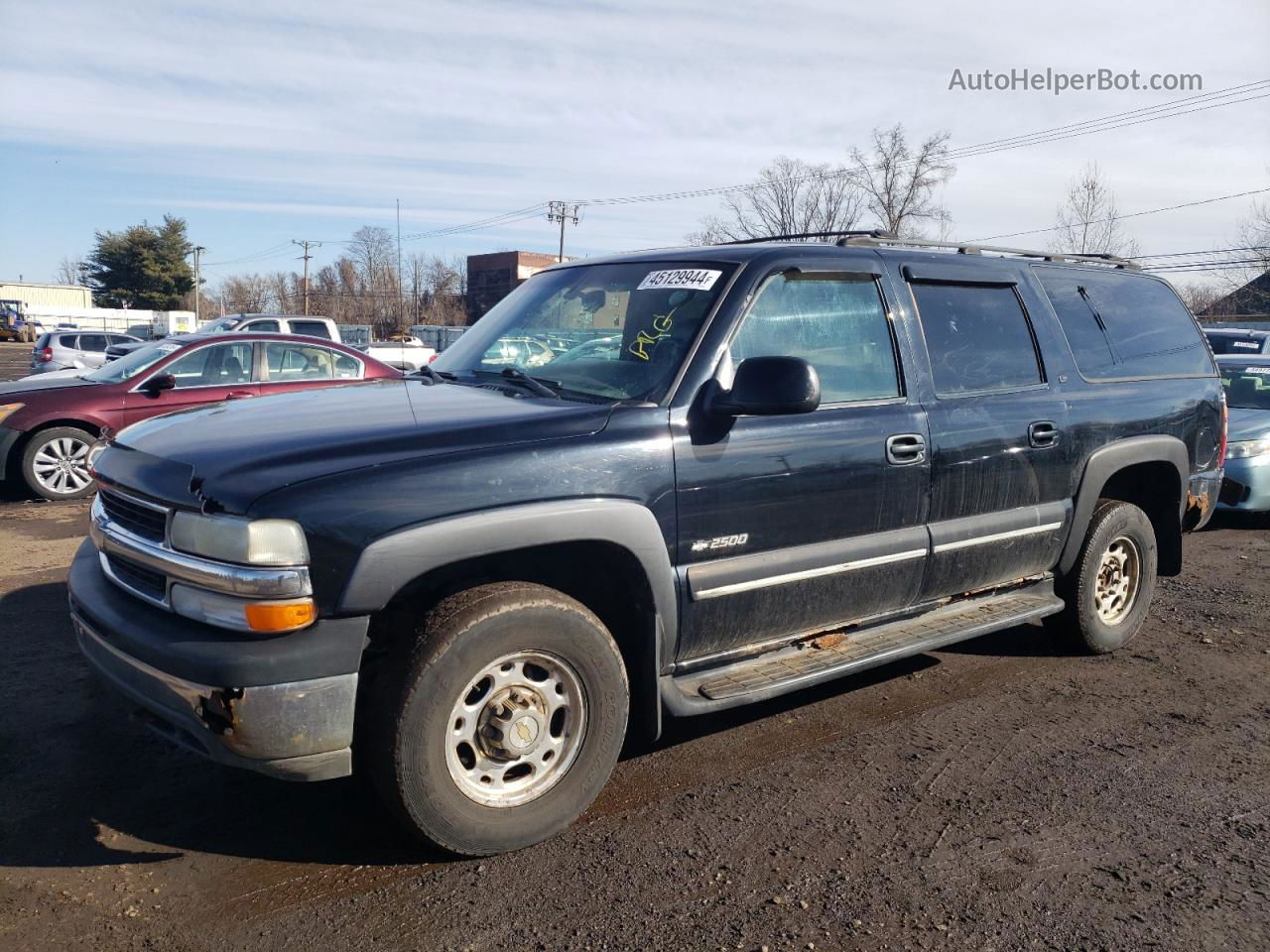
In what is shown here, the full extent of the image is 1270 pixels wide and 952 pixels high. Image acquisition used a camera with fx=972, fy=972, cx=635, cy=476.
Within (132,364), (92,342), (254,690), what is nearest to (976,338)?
(254,690)

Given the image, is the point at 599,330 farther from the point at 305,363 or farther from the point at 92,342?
the point at 92,342

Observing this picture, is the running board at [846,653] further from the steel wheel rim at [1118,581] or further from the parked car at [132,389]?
the parked car at [132,389]

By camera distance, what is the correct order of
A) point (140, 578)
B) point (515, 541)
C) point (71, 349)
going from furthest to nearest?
point (71, 349), point (140, 578), point (515, 541)

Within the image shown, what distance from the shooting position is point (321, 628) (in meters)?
2.72

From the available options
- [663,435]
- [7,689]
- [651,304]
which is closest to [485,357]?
[651,304]

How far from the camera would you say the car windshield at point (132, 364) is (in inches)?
371

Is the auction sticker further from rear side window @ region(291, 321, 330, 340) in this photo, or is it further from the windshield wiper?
rear side window @ region(291, 321, 330, 340)

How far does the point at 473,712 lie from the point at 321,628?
0.57 meters

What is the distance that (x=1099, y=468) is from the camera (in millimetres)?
4766

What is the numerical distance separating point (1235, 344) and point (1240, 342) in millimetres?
63

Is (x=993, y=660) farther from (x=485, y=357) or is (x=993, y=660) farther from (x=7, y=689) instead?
(x=7, y=689)

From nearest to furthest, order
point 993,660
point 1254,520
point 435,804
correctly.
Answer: point 435,804 → point 993,660 → point 1254,520

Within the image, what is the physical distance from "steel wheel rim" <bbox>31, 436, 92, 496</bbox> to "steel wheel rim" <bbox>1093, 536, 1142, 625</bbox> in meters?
8.48

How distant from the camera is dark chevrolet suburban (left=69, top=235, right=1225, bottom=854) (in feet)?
8.98
